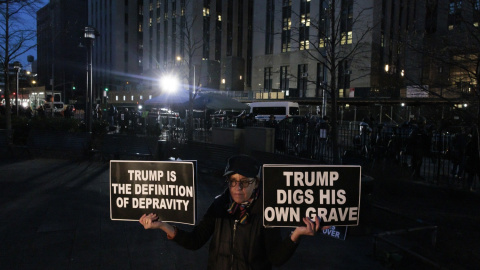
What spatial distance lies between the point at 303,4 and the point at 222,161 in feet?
146

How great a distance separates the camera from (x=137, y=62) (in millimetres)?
81812

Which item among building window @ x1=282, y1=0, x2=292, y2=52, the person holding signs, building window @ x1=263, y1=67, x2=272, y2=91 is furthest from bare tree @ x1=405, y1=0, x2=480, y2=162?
building window @ x1=263, y1=67, x2=272, y2=91

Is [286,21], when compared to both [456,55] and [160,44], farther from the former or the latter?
[160,44]

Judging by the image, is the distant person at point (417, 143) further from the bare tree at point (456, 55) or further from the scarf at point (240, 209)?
the scarf at point (240, 209)

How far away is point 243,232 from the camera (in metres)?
2.39

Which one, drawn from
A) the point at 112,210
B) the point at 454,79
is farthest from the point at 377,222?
the point at 112,210

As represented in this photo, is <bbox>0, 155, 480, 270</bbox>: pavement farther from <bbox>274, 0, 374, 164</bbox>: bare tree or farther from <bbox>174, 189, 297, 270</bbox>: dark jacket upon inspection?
<bbox>174, 189, 297, 270</bbox>: dark jacket

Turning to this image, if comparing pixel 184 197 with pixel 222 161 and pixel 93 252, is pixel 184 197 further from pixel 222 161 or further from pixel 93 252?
pixel 222 161

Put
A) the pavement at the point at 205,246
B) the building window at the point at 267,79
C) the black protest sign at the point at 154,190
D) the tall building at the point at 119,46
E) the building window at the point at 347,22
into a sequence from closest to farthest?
the black protest sign at the point at 154,190 → the pavement at the point at 205,246 → the building window at the point at 347,22 → the building window at the point at 267,79 → the tall building at the point at 119,46

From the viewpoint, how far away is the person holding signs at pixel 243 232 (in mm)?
2354

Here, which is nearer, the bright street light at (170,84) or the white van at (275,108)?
the bright street light at (170,84)

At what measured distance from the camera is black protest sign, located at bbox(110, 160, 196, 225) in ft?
9.02

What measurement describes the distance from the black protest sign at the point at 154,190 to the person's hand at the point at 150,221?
0.10 metres

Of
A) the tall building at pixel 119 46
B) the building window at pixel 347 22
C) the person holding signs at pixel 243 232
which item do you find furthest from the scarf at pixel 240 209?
the tall building at pixel 119 46
